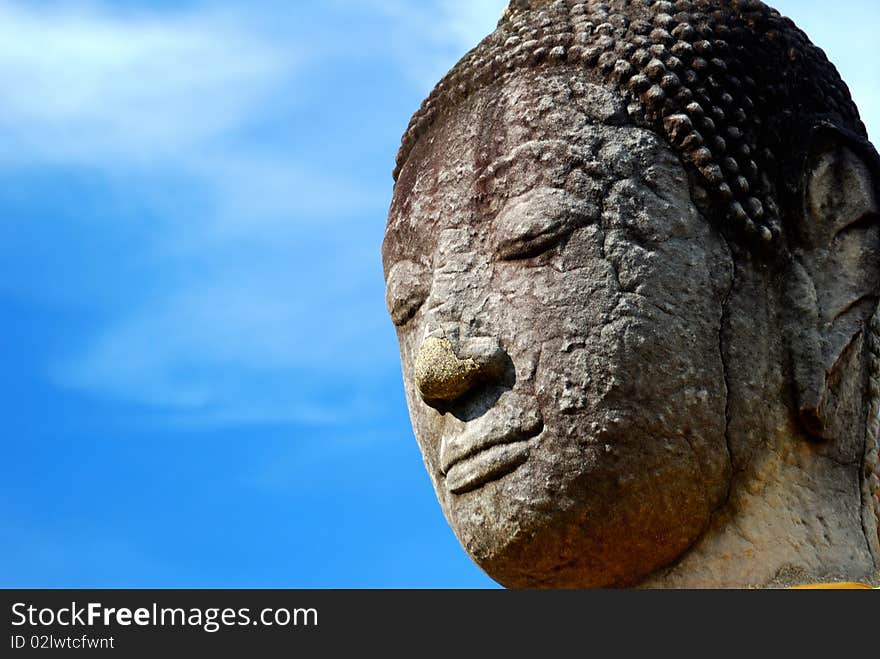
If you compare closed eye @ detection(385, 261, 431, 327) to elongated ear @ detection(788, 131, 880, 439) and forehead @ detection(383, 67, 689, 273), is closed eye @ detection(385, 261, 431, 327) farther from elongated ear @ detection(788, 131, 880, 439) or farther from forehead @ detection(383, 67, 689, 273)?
elongated ear @ detection(788, 131, 880, 439)

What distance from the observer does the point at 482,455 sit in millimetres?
5578

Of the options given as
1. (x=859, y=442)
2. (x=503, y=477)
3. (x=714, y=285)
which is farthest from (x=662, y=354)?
(x=859, y=442)

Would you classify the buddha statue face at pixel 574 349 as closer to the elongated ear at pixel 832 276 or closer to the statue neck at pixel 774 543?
the statue neck at pixel 774 543

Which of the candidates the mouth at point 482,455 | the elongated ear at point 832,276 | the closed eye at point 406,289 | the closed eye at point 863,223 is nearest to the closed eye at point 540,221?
the closed eye at point 406,289

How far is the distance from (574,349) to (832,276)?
1276 mm

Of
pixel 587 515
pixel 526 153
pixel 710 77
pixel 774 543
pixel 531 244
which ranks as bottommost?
pixel 774 543

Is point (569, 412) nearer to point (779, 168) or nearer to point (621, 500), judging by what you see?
point (621, 500)

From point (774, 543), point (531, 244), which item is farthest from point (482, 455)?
point (774, 543)

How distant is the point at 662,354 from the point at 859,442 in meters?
1.15

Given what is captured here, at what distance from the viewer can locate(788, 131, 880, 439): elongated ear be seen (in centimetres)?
574

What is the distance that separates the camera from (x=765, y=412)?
5.65 meters

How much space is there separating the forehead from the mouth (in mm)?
903

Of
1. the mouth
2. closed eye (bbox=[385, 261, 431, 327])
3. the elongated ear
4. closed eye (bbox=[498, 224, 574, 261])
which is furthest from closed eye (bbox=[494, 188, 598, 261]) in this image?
the elongated ear

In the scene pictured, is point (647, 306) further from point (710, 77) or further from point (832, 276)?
point (710, 77)
